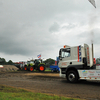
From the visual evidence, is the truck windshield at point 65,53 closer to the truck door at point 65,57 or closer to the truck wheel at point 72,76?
the truck door at point 65,57

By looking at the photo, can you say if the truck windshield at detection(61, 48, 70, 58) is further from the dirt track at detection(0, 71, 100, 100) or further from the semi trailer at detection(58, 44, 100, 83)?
the dirt track at detection(0, 71, 100, 100)

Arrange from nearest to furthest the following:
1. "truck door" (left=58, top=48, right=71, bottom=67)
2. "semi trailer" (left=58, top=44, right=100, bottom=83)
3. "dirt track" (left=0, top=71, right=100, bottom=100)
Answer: "dirt track" (left=0, top=71, right=100, bottom=100), "semi trailer" (left=58, top=44, right=100, bottom=83), "truck door" (left=58, top=48, right=71, bottom=67)

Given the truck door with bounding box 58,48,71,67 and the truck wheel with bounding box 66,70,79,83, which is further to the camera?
the truck door with bounding box 58,48,71,67

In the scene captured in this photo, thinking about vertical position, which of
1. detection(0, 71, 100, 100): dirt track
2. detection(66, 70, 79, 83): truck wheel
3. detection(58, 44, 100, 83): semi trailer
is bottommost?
detection(0, 71, 100, 100): dirt track

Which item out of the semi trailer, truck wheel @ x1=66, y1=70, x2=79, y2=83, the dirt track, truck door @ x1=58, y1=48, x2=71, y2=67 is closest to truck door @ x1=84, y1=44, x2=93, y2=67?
the semi trailer

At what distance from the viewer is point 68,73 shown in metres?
10.5

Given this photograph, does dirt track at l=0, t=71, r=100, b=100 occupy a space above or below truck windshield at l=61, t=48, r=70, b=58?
below

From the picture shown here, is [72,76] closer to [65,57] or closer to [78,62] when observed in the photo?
[78,62]

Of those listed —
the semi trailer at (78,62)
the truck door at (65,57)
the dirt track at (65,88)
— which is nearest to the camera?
the dirt track at (65,88)

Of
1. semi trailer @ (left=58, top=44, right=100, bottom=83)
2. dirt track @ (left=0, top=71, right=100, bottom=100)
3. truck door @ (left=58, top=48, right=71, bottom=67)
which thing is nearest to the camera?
dirt track @ (left=0, top=71, right=100, bottom=100)

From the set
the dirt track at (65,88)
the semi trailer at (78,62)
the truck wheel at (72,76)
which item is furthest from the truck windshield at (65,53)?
the dirt track at (65,88)

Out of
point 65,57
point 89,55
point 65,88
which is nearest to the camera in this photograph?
point 65,88

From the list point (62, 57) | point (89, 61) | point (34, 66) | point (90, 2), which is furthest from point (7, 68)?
point (90, 2)

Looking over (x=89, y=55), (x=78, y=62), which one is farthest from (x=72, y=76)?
(x=89, y=55)
